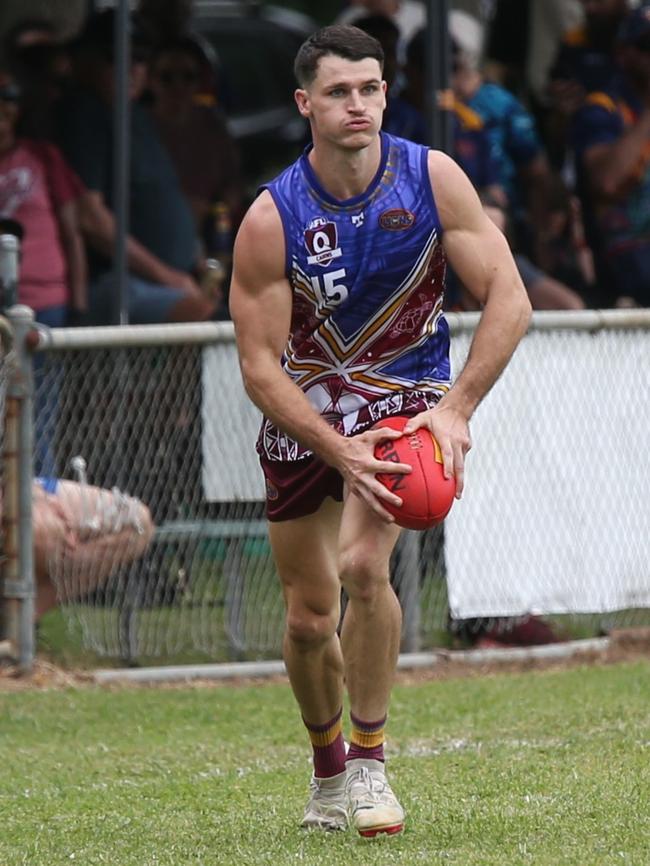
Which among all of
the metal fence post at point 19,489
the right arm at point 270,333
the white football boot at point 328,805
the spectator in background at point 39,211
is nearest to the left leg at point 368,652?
the white football boot at point 328,805

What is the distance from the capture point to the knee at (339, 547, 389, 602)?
198 inches

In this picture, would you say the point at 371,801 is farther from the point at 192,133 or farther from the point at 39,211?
the point at 192,133

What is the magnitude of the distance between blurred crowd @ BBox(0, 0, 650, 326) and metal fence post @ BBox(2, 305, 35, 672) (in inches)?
63.4

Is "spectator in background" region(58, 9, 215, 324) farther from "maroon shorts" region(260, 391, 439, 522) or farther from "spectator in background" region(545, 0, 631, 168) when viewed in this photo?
"maroon shorts" region(260, 391, 439, 522)

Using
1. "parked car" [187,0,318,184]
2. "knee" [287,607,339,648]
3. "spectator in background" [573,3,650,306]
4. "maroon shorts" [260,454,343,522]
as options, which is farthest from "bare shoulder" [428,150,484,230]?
"parked car" [187,0,318,184]

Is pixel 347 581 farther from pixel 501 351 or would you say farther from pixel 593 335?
pixel 593 335

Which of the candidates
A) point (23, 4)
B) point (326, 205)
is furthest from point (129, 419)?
point (23, 4)

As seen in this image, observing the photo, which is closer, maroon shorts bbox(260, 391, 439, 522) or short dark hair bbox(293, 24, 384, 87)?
short dark hair bbox(293, 24, 384, 87)

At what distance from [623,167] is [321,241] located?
19.0 ft

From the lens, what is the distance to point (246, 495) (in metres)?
8.27

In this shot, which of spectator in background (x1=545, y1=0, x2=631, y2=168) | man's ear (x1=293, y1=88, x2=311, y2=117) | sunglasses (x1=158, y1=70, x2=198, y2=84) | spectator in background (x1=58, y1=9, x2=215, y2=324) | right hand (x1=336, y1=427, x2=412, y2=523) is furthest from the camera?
spectator in background (x1=545, y1=0, x2=631, y2=168)

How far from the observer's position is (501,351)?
5020mm

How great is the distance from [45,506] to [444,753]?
8.05 feet

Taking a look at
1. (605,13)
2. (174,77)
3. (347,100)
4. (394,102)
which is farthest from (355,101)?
(605,13)
